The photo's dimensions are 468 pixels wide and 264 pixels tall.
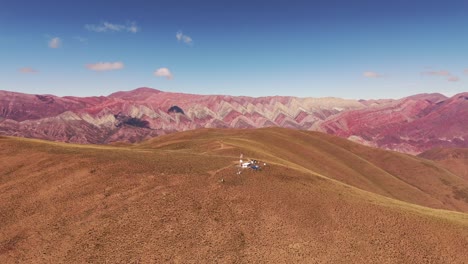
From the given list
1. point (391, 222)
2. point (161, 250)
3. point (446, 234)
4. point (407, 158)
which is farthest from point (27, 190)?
point (407, 158)

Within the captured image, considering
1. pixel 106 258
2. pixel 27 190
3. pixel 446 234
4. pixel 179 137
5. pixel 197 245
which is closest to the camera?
pixel 106 258

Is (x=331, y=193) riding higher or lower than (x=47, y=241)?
higher

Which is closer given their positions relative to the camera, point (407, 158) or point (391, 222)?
point (391, 222)

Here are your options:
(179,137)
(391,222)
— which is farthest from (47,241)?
(179,137)

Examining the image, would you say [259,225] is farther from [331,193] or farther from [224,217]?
[331,193]

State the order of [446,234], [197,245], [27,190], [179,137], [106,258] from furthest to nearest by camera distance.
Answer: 1. [179,137]
2. [27,190]
3. [446,234]
4. [197,245]
5. [106,258]

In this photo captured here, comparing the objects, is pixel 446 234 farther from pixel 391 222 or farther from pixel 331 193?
pixel 331 193
